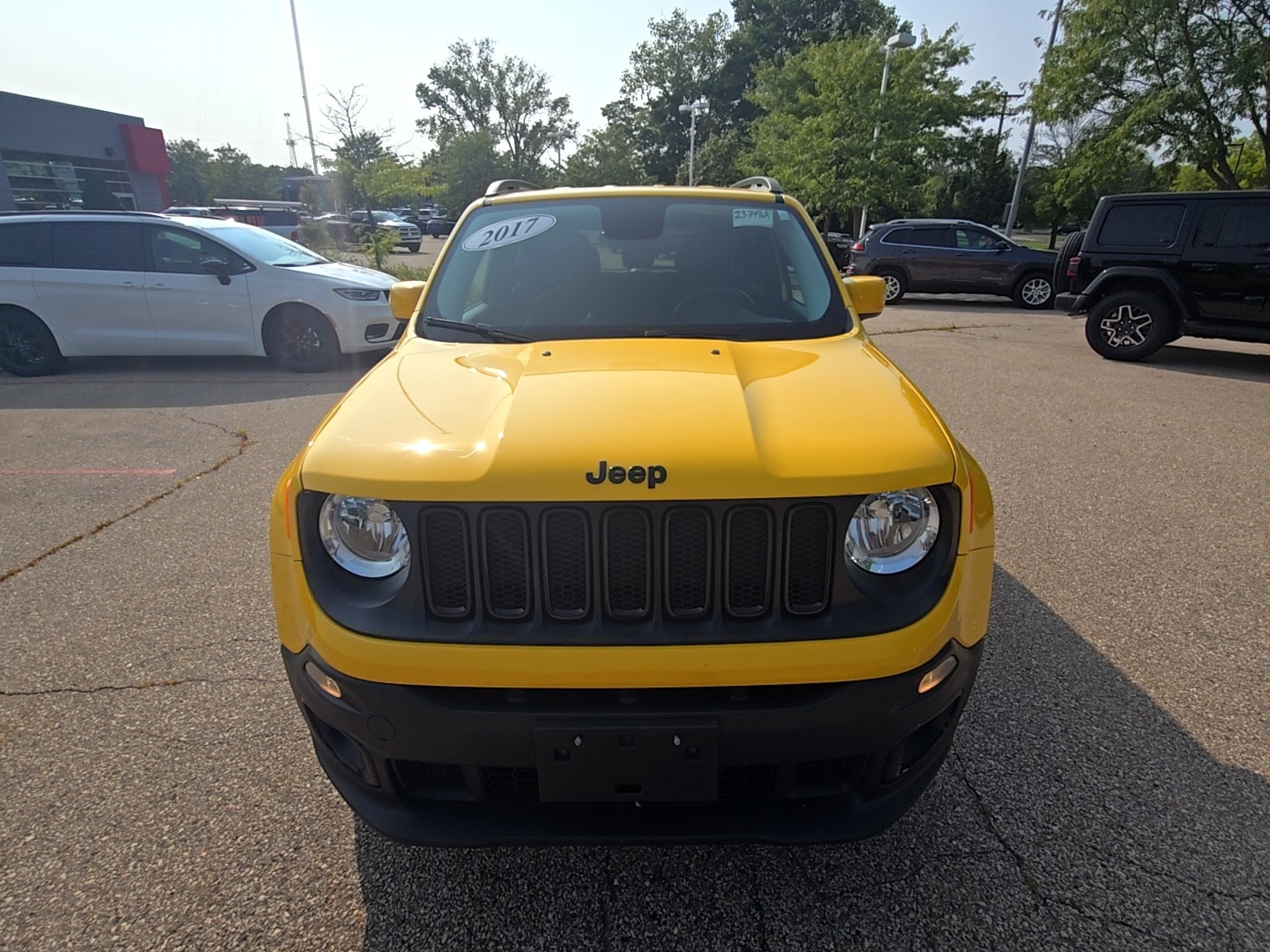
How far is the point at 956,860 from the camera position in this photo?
2.08 metres

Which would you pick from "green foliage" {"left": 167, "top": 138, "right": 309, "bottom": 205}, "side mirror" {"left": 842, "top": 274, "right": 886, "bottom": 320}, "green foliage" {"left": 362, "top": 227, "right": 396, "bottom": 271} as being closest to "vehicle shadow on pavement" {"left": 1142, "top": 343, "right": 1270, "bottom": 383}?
"side mirror" {"left": 842, "top": 274, "right": 886, "bottom": 320}

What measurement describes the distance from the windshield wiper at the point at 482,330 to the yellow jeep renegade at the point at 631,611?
67 cm

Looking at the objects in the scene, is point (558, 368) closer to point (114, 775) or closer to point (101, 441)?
point (114, 775)

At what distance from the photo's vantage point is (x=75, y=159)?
34.0m

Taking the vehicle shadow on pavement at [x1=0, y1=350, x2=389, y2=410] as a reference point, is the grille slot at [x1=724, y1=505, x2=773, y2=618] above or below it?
above

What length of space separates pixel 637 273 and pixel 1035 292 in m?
14.5

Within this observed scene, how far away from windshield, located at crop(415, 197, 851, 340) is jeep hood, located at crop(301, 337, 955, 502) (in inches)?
17.9

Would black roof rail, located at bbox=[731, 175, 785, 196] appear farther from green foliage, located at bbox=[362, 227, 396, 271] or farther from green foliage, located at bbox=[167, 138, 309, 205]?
green foliage, located at bbox=[167, 138, 309, 205]

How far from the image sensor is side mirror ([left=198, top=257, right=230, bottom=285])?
26.1ft

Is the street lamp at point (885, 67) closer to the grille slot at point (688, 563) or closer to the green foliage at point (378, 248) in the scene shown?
the green foliage at point (378, 248)

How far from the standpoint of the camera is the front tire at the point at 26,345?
8.28 meters

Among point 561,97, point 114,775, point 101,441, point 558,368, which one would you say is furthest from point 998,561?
point 561,97

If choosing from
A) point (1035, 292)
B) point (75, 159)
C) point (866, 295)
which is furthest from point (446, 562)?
point (75, 159)

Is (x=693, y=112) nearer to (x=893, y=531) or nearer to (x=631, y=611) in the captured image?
(x=893, y=531)
